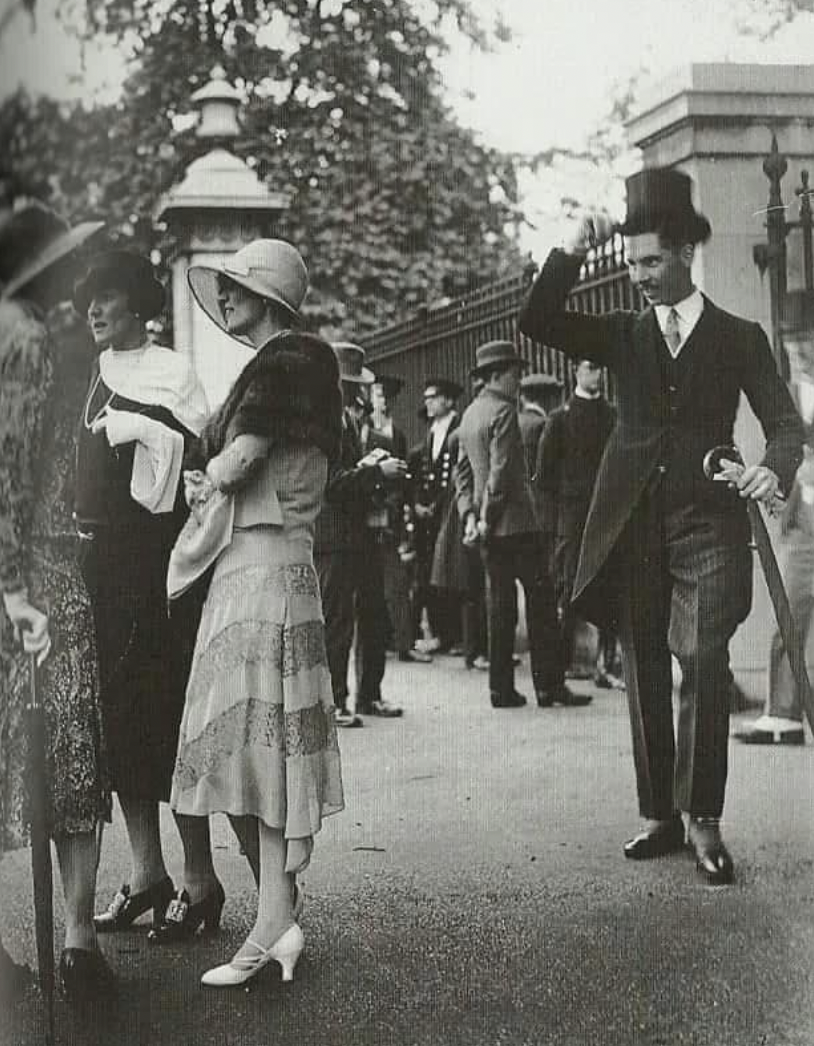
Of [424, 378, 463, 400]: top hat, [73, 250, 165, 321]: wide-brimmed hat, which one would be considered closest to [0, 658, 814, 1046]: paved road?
[73, 250, 165, 321]: wide-brimmed hat

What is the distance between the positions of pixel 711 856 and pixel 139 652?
137 cm

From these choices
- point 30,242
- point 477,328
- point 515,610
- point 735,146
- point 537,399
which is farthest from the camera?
point 515,610

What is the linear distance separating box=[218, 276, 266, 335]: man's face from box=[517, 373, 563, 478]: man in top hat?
4.94 feet

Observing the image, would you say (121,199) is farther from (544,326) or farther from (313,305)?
(544,326)

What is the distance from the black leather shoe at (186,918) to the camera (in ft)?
11.7

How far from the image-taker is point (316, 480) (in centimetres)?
371

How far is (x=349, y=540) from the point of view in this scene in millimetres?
4828

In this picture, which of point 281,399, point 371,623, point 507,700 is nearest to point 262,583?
point 281,399

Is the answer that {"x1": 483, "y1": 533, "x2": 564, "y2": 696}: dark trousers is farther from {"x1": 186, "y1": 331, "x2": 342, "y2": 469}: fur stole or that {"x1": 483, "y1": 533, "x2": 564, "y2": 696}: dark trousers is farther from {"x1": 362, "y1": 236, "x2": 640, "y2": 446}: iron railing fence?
{"x1": 186, "y1": 331, "x2": 342, "y2": 469}: fur stole

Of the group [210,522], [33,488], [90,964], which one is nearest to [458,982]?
[90,964]

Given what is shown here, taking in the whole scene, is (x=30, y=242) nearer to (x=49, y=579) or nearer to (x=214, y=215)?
(x=214, y=215)

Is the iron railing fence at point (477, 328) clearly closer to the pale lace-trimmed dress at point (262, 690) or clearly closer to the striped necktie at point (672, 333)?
the striped necktie at point (672, 333)

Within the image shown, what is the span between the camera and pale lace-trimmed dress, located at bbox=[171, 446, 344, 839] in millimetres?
3639

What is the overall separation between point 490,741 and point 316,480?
0.93 metres
